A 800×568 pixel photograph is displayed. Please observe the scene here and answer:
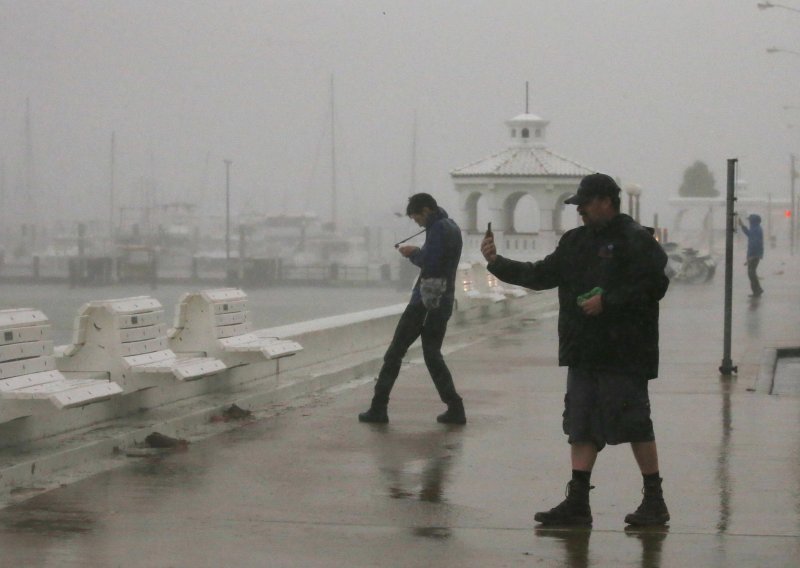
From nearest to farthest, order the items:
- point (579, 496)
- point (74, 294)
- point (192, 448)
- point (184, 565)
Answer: point (184, 565), point (579, 496), point (192, 448), point (74, 294)

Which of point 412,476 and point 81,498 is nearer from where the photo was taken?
point 81,498

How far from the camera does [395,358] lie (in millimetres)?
11766

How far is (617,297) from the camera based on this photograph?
757 cm

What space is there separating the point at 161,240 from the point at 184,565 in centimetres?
12019

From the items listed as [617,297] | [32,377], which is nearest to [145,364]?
[32,377]

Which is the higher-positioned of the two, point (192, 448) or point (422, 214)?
point (422, 214)

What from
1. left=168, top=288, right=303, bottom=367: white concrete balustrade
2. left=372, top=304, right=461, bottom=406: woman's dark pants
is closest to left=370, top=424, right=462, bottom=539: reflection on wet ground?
left=372, top=304, right=461, bottom=406: woman's dark pants

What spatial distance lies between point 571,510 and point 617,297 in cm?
114

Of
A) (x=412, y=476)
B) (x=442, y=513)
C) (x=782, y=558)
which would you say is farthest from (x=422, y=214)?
(x=782, y=558)

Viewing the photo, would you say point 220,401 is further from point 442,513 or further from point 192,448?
point 442,513

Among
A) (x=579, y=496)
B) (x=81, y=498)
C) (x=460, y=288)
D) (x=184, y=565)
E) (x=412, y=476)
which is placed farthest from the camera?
(x=460, y=288)

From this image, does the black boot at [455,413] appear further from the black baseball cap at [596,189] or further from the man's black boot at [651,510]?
the black baseball cap at [596,189]

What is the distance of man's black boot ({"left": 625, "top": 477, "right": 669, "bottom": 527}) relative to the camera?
7723mm

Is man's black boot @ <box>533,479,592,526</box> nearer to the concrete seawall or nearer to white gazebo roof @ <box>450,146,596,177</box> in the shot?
the concrete seawall
